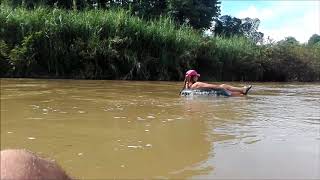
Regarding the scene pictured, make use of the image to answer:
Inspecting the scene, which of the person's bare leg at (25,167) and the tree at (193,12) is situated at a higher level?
the tree at (193,12)

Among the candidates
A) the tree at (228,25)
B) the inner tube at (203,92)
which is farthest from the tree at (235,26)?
the inner tube at (203,92)

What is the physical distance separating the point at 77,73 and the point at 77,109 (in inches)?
418

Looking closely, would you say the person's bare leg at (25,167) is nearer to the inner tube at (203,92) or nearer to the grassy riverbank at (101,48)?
the inner tube at (203,92)

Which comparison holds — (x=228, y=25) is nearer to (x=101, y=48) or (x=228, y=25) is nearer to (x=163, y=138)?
(x=101, y=48)

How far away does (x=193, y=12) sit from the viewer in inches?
1487

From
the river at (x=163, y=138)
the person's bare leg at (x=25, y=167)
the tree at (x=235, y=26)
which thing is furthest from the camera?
the tree at (x=235, y=26)

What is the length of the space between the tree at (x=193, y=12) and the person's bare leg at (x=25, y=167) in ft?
111

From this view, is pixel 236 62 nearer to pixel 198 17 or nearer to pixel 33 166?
pixel 198 17

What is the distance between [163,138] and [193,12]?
3289 centimetres

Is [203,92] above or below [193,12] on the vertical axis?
below

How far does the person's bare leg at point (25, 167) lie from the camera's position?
200cm

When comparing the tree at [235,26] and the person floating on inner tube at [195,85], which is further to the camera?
the tree at [235,26]

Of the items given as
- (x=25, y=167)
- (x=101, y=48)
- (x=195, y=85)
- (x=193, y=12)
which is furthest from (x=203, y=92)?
(x=193, y=12)

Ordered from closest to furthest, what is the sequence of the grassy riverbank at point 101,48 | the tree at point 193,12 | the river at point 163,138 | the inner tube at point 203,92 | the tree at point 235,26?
the river at point 163,138
the inner tube at point 203,92
the grassy riverbank at point 101,48
the tree at point 193,12
the tree at point 235,26
